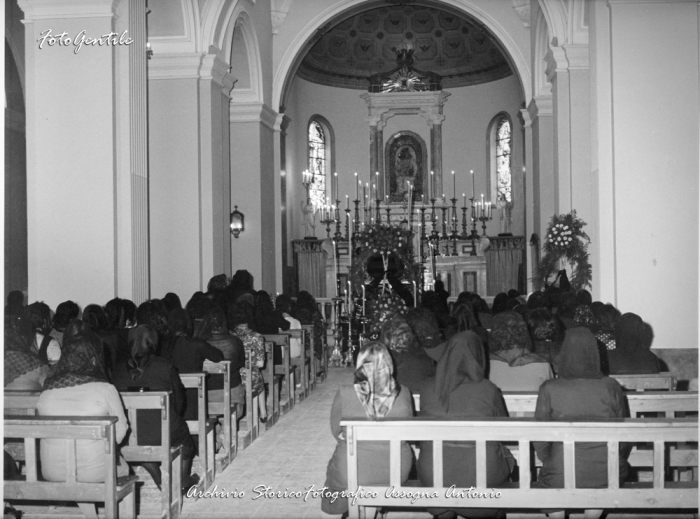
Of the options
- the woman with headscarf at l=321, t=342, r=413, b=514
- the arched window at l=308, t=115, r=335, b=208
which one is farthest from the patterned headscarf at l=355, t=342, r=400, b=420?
the arched window at l=308, t=115, r=335, b=208

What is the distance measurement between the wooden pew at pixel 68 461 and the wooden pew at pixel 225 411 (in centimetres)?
205

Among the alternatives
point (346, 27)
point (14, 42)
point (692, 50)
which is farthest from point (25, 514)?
point (346, 27)

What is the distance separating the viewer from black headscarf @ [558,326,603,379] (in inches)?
169

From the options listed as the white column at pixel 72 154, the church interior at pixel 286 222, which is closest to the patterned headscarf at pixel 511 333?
the church interior at pixel 286 222

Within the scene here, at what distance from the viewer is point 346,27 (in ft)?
71.9

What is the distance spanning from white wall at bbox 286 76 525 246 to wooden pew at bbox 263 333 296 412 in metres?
12.8

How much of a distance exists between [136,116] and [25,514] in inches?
190

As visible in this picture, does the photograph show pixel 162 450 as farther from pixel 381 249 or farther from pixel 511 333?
pixel 381 249

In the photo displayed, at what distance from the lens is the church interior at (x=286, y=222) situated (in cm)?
546

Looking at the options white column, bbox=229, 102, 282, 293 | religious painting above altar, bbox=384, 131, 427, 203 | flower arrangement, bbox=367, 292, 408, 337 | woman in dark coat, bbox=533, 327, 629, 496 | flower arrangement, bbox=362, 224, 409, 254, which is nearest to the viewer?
woman in dark coat, bbox=533, 327, 629, 496

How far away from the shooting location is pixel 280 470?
6.29m

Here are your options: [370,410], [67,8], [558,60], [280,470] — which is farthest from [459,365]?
[558,60]

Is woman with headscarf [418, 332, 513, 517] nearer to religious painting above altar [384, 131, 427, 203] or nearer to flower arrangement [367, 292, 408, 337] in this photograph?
flower arrangement [367, 292, 408, 337]

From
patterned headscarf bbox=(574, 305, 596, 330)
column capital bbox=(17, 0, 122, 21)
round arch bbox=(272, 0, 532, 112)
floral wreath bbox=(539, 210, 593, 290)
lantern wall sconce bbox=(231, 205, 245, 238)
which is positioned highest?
round arch bbox=(272, 0, 532, 112)
